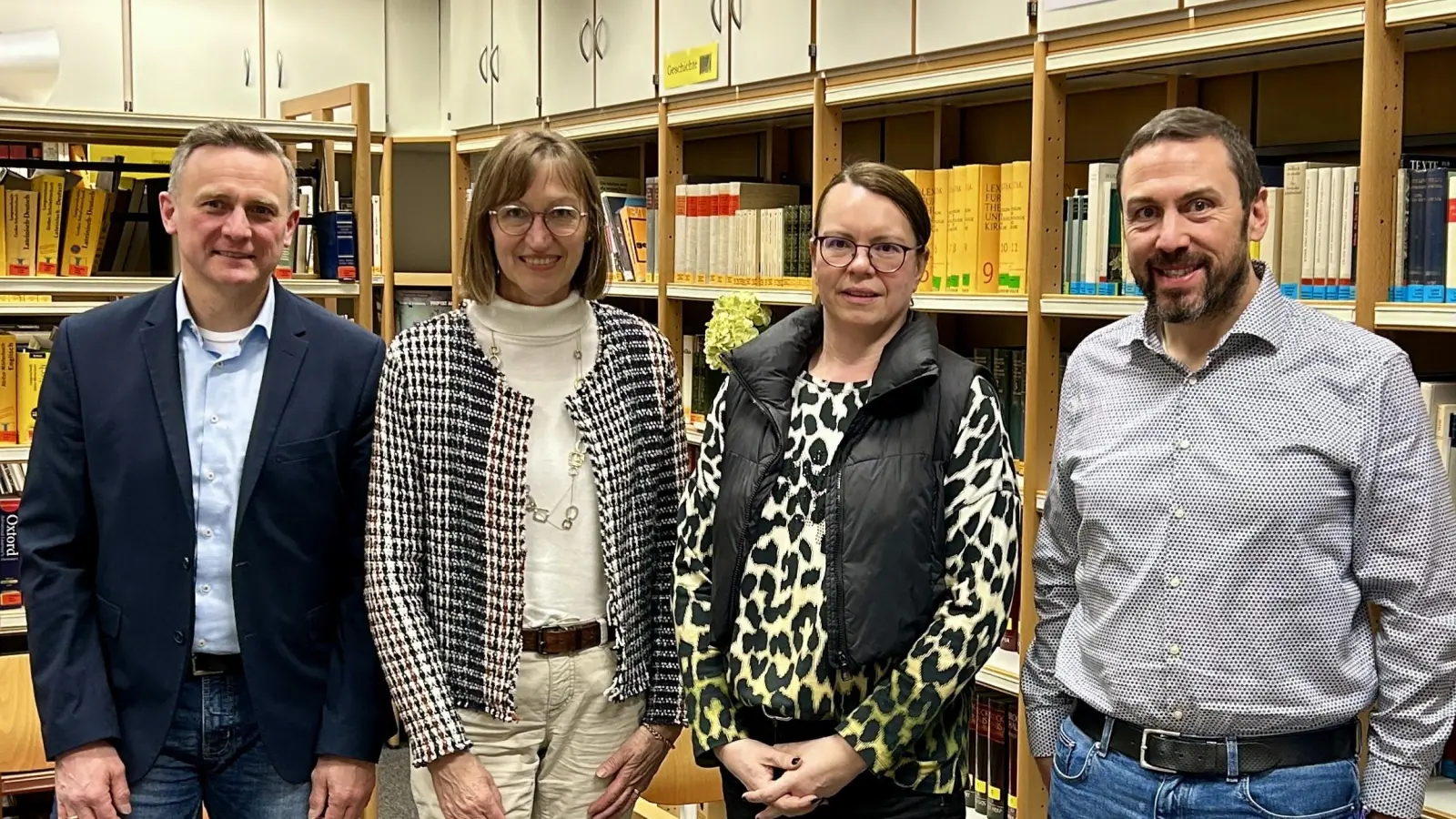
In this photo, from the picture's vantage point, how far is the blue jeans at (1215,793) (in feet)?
5.81

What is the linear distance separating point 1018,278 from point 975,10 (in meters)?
0.59

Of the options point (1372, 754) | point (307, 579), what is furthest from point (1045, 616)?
point (307, 579)

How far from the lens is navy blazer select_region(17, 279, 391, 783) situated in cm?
202

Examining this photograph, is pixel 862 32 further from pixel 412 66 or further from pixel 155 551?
pixel 412 66

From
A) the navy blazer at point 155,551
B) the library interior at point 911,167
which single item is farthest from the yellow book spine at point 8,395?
the navy blazer at point 155,551

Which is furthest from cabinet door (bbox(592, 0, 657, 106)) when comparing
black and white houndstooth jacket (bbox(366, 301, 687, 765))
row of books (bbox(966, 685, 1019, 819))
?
black and white houndstooth jacket (bbox(366, 301, 687, 765))

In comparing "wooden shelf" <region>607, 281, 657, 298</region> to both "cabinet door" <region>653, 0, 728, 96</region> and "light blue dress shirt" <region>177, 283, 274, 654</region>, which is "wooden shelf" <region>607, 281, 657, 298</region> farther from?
"light blue dress shirt" <region>177, 283, 274, 654</region>

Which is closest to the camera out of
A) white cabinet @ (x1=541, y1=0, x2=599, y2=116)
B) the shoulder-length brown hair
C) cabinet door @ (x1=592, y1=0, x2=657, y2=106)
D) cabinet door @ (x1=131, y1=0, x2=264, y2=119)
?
the shoulder-length brown hair

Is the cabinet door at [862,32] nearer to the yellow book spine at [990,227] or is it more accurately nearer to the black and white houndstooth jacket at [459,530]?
the yellow book spine at [990,227]

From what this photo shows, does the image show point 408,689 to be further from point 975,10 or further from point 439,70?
point 439,70

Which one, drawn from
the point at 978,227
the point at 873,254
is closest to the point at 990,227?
the point at 978,227

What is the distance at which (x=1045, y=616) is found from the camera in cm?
210

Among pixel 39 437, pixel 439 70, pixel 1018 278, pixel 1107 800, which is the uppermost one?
pixel 439 70

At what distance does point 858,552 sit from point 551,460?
485 mm
